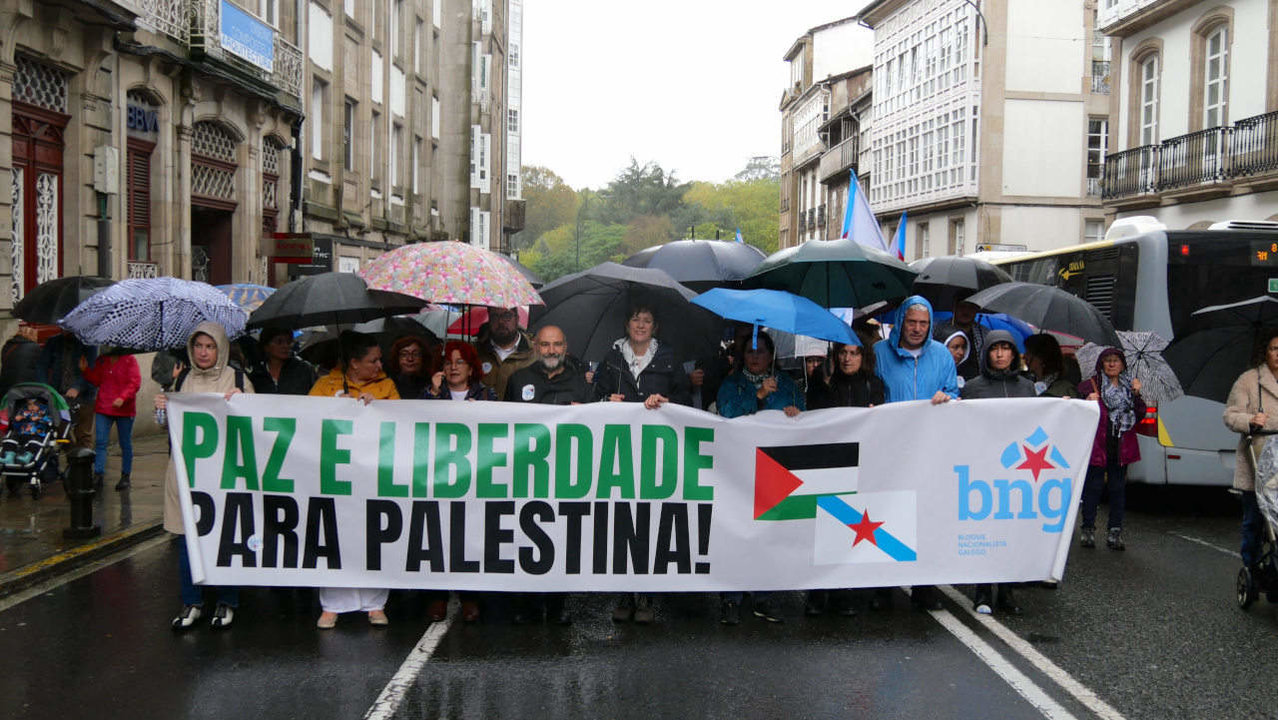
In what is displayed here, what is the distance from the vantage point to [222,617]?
23.5 ft

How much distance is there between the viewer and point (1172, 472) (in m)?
12.2

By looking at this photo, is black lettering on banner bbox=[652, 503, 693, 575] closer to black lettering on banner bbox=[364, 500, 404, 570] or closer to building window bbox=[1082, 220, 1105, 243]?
black lettering on banner bbox=[364, 500, 404, 570]

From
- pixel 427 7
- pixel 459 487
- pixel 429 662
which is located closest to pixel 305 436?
pixel 459 487

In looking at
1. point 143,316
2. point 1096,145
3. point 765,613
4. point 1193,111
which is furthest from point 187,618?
point 1096,145

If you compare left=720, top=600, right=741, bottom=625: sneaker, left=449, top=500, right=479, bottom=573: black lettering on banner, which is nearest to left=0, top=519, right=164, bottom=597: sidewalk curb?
left=449, top=500, right=479, bottom=573: black lettering on banner

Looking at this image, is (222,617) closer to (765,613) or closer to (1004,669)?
(765,613)

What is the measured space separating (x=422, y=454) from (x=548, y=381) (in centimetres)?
90

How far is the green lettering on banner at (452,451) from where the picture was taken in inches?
291

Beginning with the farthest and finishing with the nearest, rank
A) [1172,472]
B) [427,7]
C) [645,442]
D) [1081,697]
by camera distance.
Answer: [427,7] < [1172,472] < [645,442] < [1081,697]

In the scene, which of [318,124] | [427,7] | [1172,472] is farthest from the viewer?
[427,7]

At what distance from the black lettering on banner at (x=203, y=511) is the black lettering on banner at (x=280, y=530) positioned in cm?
30

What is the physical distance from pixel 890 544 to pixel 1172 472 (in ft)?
19.5

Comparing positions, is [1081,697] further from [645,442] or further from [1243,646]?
[645,442]

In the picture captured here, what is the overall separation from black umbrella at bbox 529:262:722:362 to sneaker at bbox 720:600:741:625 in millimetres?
1820
